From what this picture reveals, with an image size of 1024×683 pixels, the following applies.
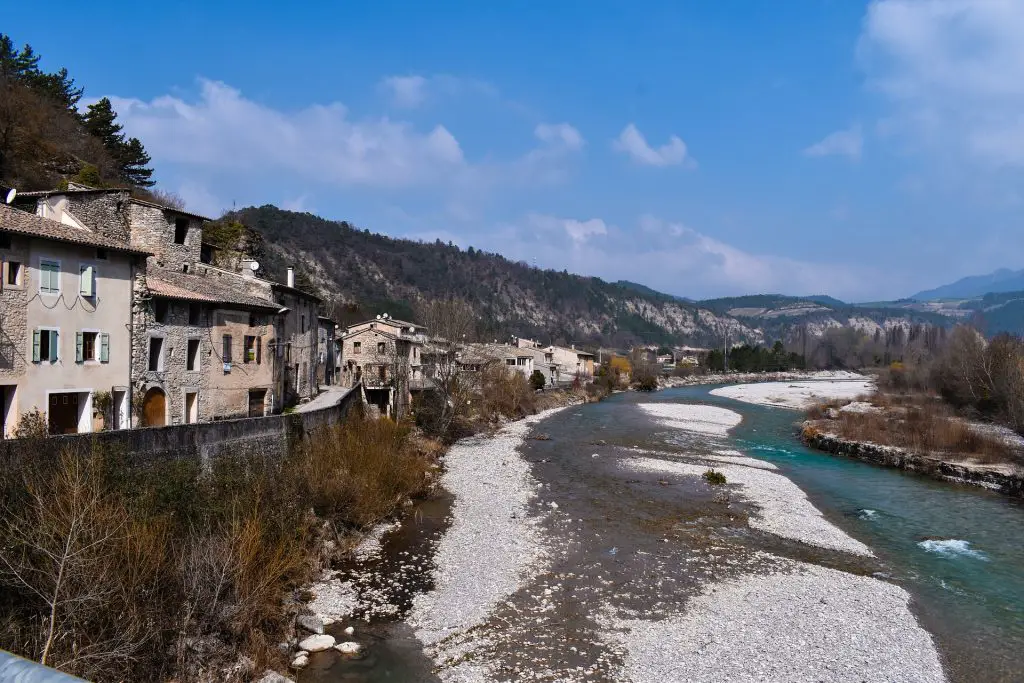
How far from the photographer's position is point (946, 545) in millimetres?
22609

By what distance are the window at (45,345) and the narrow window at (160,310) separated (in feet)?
12.2

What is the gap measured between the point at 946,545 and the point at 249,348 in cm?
2850

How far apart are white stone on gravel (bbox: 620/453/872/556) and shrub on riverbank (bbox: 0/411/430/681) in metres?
16.8

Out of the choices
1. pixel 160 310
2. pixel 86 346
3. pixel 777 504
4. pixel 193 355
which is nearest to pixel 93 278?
pixel 86 346

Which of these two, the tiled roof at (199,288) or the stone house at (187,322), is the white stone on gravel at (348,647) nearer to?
the stone house at (187,322)

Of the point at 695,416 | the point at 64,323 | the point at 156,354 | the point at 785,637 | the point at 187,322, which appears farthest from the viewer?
the point at 695,416

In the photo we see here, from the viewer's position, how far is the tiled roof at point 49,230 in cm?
1891

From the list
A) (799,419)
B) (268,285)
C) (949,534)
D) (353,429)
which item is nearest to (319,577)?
(353,429)

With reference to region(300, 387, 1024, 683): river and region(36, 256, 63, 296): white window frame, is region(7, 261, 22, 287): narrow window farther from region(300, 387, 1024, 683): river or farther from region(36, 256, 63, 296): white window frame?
region(300, 387, 1024, 683): river

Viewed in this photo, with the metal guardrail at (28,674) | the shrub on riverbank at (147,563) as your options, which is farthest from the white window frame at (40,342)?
the metal guardrail at (28,674)

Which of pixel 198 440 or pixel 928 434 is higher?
pixel 198 440

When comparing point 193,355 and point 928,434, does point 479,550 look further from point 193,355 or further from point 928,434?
point 928,434

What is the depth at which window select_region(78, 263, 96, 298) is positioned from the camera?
20859mm

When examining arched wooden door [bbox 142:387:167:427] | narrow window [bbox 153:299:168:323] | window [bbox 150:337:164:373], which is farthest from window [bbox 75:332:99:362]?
arched wooden door [bbox 142:387:167:427]
